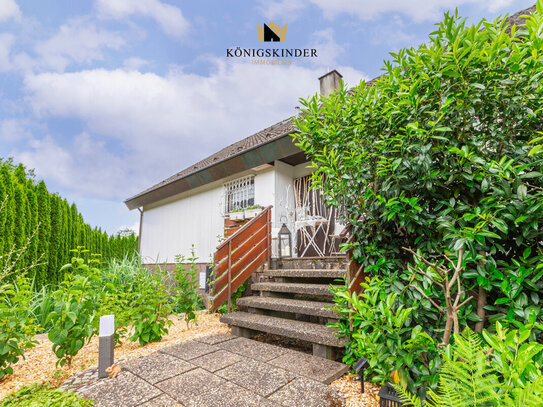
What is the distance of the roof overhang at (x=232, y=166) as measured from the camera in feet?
17.2

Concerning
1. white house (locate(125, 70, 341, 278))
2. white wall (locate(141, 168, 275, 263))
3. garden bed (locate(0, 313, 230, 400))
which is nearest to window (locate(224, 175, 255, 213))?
white house (locate(125, 70, 341, 278))

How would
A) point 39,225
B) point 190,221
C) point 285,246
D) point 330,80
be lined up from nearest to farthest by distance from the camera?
point 285,246 → point 39,225 → point 330,80 → point 190,221

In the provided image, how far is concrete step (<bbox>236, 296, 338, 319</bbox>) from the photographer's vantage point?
9.32 ft

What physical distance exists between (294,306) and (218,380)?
1.22m

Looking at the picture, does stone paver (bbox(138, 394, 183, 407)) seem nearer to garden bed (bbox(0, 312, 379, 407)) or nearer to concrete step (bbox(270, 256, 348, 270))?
garden bed (bbox(0, 312, 379, 407))

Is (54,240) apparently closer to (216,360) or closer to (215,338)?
(215,338)

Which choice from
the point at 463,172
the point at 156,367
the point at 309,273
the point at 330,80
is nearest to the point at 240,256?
the point at 309,273

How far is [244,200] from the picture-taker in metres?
6.42

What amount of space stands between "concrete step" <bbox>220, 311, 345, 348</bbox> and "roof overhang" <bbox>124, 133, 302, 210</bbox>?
3.02 meters

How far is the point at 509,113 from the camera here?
1.63 metres

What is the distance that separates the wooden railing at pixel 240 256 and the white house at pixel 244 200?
538 mm

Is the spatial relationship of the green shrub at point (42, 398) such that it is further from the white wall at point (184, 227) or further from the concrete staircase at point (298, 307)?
the white wall at point (184, 227)

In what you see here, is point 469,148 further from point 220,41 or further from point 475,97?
point 220,41

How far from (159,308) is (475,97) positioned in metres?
3.54
